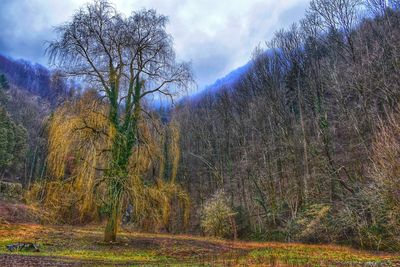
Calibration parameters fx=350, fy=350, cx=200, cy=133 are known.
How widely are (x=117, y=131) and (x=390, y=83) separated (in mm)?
17590

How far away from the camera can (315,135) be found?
34.2 m

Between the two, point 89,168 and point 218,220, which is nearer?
point 89,168

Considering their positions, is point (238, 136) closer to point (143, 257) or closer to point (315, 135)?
point (315, 135)

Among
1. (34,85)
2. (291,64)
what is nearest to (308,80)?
(291,64)

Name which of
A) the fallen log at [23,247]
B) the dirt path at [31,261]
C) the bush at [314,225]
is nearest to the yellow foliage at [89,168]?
the fallen log at [23,247]

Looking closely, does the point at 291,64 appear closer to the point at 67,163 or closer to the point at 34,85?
the point at 67,163

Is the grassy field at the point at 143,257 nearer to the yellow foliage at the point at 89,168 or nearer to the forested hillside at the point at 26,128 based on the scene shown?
the yellow foliage at the point at 89,168

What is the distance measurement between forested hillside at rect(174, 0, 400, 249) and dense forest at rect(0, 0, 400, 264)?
0.42 feet

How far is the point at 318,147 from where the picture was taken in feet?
96.4

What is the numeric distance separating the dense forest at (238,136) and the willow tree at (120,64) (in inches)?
2.2

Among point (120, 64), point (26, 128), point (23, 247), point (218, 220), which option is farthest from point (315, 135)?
point (26, 128)

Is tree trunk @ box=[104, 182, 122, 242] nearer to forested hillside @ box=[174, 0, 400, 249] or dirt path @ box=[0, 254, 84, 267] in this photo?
dirt path @ box=[0, 254, 84, 267]

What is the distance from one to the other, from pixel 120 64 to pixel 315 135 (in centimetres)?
2340

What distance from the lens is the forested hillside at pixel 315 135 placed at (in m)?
20.3
